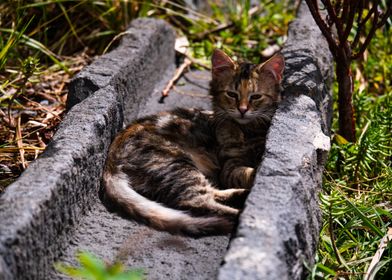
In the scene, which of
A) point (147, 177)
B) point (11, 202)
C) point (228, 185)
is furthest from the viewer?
point (228, 185)

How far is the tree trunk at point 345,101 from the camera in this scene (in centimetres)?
422

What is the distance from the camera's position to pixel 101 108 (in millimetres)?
3627

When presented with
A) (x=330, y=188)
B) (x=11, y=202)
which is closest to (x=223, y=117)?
(x=330, y=188)

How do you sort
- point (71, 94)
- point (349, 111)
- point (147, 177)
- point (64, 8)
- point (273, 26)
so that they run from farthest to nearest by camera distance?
point (273, 26)
point (64, 8)
point (349, 111)
point (71, 94)
point (147, 177)

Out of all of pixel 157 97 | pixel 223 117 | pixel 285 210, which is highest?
pixel 285 210

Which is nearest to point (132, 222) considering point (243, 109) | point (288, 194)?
point (288, 194)

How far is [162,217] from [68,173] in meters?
0.55

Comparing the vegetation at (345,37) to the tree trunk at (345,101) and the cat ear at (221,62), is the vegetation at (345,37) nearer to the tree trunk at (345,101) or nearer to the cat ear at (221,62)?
the tree trunk at (345,101)

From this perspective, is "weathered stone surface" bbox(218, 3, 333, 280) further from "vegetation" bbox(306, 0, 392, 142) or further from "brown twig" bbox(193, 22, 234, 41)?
"brown twig" bbox(193, 22, 234, 41)

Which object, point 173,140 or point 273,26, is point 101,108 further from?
point 273,26

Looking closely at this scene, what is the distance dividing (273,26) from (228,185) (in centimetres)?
317

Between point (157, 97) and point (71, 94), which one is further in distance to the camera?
point (157, 97)

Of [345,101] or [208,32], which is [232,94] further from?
[208,32]

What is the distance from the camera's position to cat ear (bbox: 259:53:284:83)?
3918 millimetres
